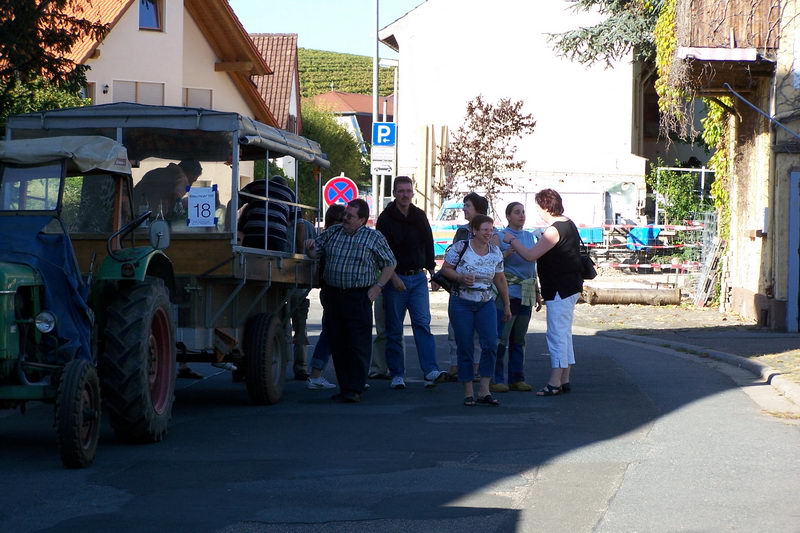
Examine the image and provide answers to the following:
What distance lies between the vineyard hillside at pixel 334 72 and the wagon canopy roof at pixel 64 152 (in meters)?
128

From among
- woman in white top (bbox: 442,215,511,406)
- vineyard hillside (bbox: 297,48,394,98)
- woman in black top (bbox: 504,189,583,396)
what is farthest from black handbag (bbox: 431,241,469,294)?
vineyard hillside (bbox: 297,48,394,98)

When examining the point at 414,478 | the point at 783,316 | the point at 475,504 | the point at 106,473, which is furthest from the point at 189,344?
the point at 783,316

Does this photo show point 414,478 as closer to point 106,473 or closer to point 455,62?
point 106,473

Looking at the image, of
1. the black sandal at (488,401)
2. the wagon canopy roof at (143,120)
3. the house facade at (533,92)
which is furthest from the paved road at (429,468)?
the house facade at (533,92)

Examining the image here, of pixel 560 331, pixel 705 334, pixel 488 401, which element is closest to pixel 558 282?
pixel 560 331

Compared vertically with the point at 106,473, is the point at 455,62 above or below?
above

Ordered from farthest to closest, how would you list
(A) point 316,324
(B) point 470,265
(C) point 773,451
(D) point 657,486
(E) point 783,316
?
(A) point 316,324 → (E) point 783,316 → (B) point 470,265 → (C) point 773,451 → (D) point 657,486

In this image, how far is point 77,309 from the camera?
331 inches

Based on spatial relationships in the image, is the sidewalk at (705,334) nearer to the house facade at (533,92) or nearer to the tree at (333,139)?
the house facade at (533,92)

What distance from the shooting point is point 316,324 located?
22.1 m

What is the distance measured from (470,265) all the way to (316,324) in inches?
424

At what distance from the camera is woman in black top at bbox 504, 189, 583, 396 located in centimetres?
1212

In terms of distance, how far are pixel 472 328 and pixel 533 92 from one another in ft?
117

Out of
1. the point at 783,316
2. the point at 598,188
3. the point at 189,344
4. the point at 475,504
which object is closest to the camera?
the point at 475,504
